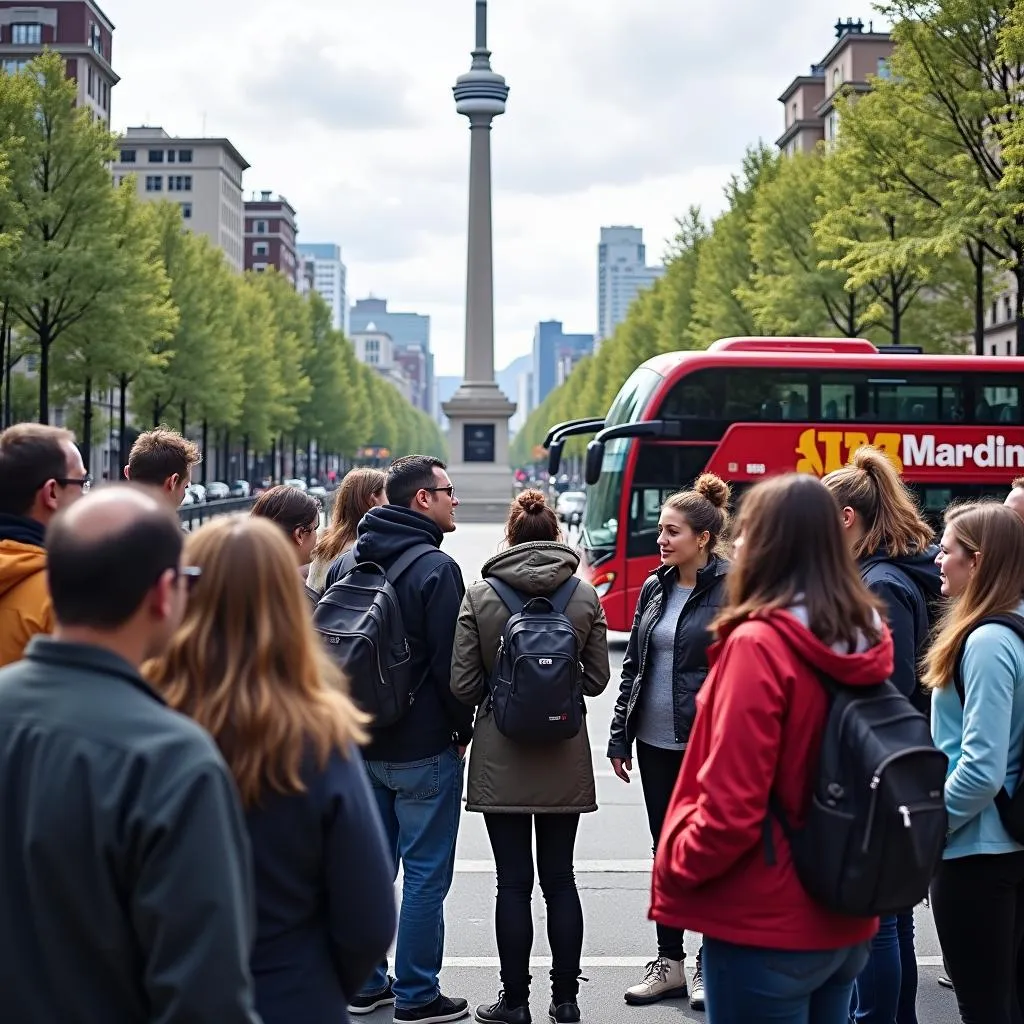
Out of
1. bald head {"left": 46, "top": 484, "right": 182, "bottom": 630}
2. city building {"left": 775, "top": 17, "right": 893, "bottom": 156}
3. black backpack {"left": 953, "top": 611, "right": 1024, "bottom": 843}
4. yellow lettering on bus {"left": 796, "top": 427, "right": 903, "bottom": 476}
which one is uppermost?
city building {"left": 775, "top": 17, "right": 893, "bottom": 156}

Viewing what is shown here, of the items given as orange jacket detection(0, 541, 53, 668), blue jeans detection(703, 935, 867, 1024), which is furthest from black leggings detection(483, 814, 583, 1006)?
blue jeans detection(703, 935, 867, 1024)

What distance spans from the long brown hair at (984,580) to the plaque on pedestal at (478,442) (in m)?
63.2

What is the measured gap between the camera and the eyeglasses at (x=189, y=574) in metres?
2.64

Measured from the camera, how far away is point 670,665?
6121mm

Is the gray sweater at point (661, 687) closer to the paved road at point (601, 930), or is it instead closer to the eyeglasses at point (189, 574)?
the paved road at point (601, 930)

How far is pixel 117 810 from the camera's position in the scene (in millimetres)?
2461

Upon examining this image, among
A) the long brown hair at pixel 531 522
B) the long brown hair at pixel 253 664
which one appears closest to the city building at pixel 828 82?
the long brown hair at pixel 531 522

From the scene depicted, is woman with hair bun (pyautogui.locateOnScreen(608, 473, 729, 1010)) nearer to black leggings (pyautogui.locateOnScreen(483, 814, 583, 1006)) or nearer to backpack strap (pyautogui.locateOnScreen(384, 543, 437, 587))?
black leggings (pyautogui.locateOnScreen(483, 814, 583, 1006))

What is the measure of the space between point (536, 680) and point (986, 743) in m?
1.73

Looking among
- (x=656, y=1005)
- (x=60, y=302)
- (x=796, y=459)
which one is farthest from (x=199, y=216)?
(x=656, y=1005)

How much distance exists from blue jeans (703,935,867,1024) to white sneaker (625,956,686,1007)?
256cm

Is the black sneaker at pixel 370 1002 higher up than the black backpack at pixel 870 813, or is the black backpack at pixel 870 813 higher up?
the black backpack at pixel 870 813

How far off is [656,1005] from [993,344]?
5942 centimetres

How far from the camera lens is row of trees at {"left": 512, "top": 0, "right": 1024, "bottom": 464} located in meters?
25.4
